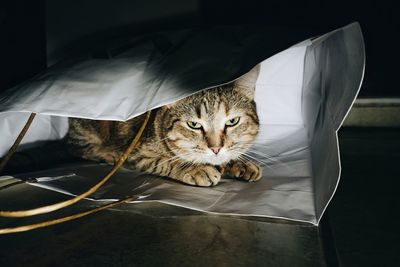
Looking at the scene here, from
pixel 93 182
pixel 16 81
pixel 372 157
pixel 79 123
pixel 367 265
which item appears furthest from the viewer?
pixel 16 81

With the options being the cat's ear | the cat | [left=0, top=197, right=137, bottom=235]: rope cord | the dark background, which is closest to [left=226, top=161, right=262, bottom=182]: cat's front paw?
the cat

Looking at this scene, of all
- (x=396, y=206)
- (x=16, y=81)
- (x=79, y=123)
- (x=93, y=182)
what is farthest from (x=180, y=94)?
(x=16, y=81)

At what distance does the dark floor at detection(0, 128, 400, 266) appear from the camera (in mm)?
627

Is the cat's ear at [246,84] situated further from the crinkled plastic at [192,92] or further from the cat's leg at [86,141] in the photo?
the cat's leg at [86,141]

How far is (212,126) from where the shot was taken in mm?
1131

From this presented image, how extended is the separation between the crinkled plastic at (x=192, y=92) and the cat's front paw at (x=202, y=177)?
0.02 metres

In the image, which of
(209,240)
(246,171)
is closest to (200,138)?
(246,171)

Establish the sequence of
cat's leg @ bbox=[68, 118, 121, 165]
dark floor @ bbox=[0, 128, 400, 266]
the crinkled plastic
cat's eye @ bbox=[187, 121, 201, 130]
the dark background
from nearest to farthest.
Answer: dark floor @ bbox=[0, 128, 400, 266]
the crinkled plastic
cat's eye @ bbox=[187, 121, 201, 130]
cat's leg @ bbox=[68, 118, 121, 165]
the dark background

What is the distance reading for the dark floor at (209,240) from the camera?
627 mm

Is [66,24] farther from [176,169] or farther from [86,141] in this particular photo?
[176,169]

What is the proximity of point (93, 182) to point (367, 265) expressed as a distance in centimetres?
69

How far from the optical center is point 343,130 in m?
1.70

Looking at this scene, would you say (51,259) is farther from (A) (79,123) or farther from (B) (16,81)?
(B) (16,81)

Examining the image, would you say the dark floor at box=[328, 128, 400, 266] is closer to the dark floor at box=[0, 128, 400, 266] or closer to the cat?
the dark floor at box=[0, 128, 400, 266]
